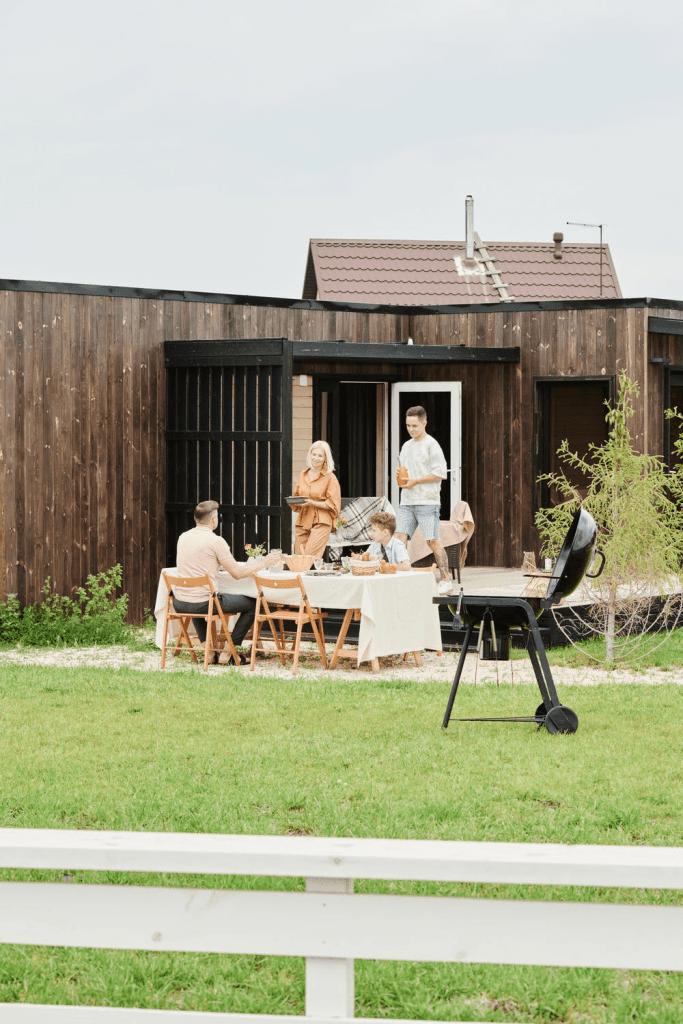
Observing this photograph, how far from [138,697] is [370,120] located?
20.0m

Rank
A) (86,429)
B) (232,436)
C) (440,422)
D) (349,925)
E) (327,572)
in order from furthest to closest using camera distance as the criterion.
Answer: (440,422) < (86,429) < (232,436) < (327,572) < (349,925)

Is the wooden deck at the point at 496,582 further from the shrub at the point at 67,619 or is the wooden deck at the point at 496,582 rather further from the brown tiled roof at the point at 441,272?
the brown tiled roof at the point at 441,272

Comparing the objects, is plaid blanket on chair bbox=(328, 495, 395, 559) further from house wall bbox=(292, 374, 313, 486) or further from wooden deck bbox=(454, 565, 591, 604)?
house wall bbox=(292, 374, 313, 486)

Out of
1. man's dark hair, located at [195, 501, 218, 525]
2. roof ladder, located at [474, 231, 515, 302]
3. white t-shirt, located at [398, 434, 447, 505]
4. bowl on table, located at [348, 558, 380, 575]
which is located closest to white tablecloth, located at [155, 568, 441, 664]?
bowl on table, located at [348, 558, 380, 575]

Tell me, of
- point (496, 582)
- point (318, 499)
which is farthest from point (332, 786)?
point (496, 582)

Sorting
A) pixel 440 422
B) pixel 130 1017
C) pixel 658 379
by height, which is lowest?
pixel 130 1017

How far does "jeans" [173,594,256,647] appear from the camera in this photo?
953 centimetres

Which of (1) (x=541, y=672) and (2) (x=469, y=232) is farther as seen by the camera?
(2) (x=469, y=232)

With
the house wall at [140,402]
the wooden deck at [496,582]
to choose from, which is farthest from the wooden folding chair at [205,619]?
the house wall at [140,402]

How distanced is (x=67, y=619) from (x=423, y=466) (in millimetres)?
3316

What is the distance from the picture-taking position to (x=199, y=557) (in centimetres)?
946

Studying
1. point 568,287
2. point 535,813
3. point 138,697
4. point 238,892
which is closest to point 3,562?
point 138,697

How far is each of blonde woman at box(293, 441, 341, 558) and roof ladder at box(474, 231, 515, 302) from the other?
9354 mm

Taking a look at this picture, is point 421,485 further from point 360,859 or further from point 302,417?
point 360,859
